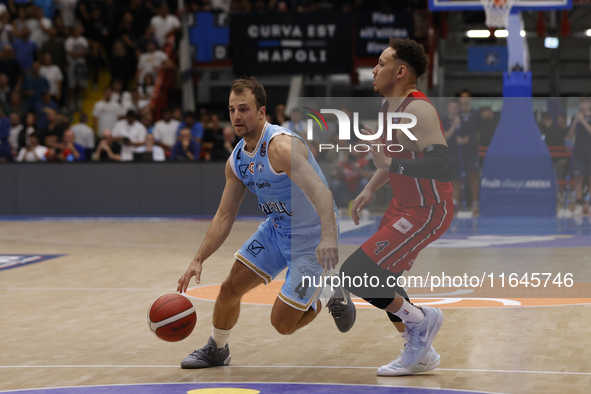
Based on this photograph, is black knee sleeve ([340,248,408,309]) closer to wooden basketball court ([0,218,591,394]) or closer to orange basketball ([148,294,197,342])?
wooden basketball court ([0,218,591,394])

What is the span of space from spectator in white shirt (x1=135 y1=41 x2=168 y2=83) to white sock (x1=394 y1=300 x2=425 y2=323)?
54.2 ft

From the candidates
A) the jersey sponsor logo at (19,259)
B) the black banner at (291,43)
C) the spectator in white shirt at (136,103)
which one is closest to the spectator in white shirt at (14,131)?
the spectator in white shirt at (136,103)

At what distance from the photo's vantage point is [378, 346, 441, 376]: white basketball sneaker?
5.39 m

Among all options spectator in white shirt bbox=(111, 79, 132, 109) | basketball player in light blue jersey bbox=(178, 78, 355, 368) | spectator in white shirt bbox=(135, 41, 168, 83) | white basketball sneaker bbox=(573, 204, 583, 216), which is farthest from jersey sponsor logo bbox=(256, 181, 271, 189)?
spectator in white shirt bbox=(135, 41, 168, 83)

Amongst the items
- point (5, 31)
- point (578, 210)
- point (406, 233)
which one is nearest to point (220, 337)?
point (406, 233)

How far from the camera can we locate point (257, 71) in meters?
Answer: 19.9

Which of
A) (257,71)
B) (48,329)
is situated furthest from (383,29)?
(48,329)

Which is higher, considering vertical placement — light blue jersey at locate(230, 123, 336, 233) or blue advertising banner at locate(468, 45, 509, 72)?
blue advertising banner at locate(468, 45, 509, 72)

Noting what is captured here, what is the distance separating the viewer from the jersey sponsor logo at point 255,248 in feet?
18.7

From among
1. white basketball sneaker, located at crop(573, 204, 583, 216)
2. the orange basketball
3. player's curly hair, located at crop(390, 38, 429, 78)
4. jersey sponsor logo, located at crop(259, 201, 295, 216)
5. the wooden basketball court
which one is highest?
player's curly hair, located at crop(390, 38, 429, 78)

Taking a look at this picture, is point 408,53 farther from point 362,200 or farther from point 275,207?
point 275,207

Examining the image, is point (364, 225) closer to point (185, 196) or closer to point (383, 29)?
point (185, 196)

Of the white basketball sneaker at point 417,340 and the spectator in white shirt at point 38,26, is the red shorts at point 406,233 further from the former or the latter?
the spectator in white shirt at point 38,26

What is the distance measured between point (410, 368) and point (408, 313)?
13.4 inches
